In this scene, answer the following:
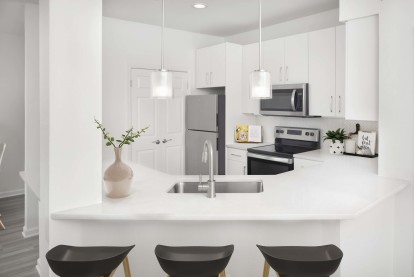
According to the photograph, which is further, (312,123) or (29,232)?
(312,123)

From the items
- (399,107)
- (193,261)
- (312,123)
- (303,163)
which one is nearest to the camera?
(193,261)

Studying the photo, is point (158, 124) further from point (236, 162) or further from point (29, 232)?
point (29, 232)

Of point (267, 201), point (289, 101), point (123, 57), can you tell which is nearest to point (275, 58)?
point (289, 101)

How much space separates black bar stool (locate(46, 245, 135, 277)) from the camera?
142 cm

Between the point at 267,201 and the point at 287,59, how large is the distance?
8.28 ft

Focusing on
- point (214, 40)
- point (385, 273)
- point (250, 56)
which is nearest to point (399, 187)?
point (385, 273)

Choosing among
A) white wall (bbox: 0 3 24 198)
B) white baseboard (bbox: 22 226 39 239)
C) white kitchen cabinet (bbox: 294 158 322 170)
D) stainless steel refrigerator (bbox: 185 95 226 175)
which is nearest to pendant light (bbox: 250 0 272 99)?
white kitchen cabinet (bbox: 294 158 322 170)

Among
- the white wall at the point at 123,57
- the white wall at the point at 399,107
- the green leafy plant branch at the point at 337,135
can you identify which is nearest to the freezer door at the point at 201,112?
the white wall at the point at 123,57

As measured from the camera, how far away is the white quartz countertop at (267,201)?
1.72 m

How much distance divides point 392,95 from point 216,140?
235 cm

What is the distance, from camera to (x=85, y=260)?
4.82 ft

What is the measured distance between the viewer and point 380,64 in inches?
98.7

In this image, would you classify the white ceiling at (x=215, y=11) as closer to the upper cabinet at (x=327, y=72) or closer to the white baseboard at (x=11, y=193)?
the upper cabinet at (x=327, y=72)

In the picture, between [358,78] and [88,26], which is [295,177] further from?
[88,26]
